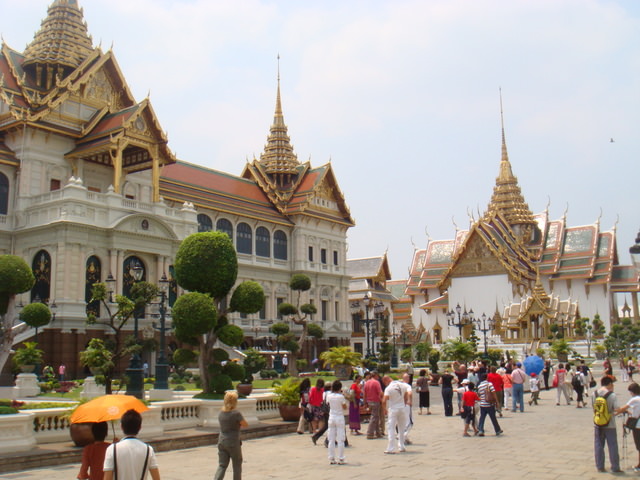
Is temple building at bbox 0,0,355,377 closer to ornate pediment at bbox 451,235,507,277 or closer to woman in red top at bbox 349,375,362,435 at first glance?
woman in red top at bbox 349,375,362,435

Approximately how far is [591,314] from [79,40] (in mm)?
46597

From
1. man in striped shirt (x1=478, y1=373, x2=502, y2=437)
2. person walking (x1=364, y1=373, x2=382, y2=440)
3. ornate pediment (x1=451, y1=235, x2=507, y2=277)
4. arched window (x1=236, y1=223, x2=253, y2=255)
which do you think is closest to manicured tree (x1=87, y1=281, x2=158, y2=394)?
person walking (x1=364, y1=373, x2=382, y2=440)

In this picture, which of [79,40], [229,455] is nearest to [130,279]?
[79,40]

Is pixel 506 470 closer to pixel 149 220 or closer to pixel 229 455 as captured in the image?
pixel 229 455

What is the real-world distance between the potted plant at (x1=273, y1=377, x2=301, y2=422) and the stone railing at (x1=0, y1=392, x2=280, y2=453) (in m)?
0.57

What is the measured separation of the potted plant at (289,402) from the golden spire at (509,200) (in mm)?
55565

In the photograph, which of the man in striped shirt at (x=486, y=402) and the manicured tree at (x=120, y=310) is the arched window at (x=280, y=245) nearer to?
the manicured tree at (x=120, y=310)

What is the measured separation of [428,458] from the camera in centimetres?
1118

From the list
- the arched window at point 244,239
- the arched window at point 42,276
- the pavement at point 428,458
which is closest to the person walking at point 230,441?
the pavement at point 428,458

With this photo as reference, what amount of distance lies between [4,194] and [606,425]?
3030 cm

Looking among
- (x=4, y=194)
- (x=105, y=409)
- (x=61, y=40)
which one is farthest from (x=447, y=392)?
(x=61, y=40)

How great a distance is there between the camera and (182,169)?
44344mm

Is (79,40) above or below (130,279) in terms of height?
above

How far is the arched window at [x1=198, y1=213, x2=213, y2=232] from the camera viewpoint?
41.7 meters
